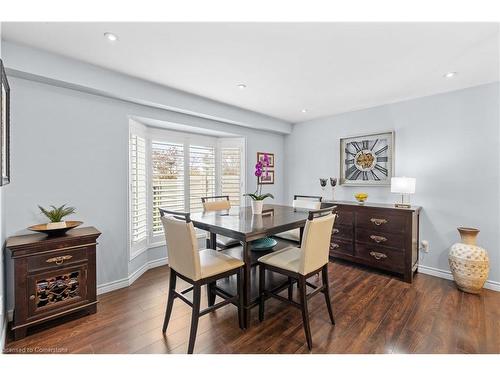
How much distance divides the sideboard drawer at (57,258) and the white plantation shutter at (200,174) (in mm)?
1769

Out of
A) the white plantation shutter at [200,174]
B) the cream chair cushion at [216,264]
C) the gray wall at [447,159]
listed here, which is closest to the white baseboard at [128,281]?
the white plantation shutter at [200,174]

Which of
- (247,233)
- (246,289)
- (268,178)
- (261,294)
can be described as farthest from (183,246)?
(268,178)

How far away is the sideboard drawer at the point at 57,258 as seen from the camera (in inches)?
71.4

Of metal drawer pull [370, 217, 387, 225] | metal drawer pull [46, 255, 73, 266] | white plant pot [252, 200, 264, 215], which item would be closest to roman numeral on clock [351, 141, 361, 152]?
metal drawer pull [370, 217, 387, 225]

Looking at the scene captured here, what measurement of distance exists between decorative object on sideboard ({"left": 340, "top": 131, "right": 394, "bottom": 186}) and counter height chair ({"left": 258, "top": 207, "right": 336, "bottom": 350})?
6.68 ft

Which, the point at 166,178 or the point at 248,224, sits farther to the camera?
the point at 166,178

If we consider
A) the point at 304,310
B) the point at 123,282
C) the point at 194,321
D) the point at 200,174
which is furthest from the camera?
the point at 200,174

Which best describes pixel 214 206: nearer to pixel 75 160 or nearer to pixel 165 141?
pixel 165 141

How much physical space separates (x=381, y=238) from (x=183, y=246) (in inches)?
103

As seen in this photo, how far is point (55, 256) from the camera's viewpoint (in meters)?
1.90

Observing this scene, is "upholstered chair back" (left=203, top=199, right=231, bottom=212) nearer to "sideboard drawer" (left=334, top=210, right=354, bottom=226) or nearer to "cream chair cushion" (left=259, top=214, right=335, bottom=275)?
"cream chair cushion" (left=259, top=214, right=335, bottom=275)

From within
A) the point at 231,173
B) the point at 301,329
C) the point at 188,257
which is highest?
the point at 231,173

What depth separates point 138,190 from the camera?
298 centimetres

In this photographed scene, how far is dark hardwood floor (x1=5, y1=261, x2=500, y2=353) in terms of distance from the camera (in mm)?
1682
